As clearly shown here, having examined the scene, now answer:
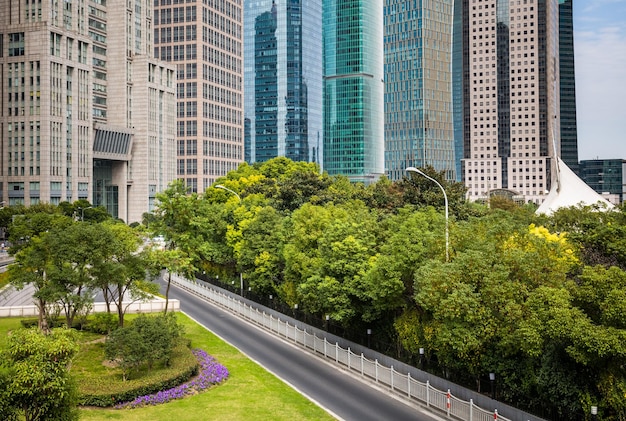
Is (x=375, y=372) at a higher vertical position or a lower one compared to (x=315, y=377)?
higher

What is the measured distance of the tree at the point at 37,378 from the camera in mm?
19781

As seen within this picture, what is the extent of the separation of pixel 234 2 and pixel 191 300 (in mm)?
131159

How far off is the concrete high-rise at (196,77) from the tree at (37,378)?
480 feet

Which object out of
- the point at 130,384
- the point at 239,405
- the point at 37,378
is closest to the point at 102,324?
the point at 130,384

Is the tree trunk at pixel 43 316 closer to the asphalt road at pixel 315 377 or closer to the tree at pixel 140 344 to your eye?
the tree at pixel 140 344

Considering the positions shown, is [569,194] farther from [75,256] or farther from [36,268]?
[36,268]

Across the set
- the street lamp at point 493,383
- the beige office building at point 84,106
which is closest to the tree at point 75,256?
the street lamp at point 493,383

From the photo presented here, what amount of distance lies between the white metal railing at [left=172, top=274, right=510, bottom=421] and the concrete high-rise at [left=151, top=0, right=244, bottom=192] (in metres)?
111

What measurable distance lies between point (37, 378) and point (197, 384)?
55.8ft

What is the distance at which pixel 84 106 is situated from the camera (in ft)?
435

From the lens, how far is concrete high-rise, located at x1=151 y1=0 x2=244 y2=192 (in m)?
167

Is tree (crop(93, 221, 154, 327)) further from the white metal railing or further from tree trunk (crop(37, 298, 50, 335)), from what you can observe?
the white metal railing

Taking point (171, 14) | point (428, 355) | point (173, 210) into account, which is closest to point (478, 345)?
point (428, 355)

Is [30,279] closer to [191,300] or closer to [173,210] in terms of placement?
[173,210]
